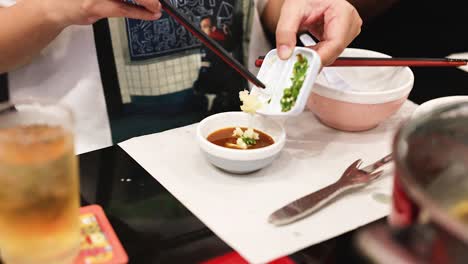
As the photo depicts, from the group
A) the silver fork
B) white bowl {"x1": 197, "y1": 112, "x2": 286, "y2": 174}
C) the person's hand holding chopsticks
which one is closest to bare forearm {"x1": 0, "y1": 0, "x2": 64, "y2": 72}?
the person's hand holding chopsticks

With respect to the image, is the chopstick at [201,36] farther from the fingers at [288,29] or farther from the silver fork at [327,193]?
the silver fork at [327,193]

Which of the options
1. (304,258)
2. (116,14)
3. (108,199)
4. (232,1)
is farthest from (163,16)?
(304,258)

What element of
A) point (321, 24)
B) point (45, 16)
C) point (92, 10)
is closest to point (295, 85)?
point (321, 24)

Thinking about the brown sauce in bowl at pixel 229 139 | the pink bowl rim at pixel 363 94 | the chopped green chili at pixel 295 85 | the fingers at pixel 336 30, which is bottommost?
the brown sauce in bowl at pixel 229 139

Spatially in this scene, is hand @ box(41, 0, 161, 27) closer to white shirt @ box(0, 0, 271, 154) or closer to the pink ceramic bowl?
white shirt @ box(0, 0, 271, 154)

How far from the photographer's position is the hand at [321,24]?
1.25 metres

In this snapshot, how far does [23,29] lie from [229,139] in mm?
562

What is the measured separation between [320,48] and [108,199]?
60 cm

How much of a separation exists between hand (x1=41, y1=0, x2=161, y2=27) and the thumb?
29 cm

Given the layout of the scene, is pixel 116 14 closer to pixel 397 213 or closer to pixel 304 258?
pixel 304 258

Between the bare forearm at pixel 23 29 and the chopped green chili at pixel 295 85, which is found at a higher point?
the bare forearm at pixel 23 29

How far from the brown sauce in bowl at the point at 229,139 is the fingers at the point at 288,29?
7.4 inches

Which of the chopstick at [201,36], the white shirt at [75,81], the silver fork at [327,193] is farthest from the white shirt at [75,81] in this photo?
the silver fork at [327,193]

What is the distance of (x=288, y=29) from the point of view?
1.27m
